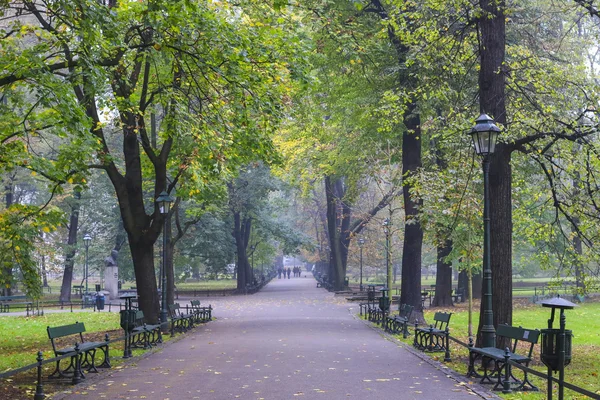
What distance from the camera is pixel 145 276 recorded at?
19344 mm

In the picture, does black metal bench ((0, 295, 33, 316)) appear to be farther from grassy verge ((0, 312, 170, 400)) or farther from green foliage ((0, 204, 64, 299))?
green foliage ((0, 204, 64, 299))

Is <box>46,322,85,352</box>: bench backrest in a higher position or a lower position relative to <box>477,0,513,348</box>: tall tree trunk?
lower

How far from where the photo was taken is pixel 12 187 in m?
42.8

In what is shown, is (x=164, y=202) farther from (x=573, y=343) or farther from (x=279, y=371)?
(x=573, y=343)

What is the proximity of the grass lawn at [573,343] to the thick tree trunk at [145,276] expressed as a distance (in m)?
7.50

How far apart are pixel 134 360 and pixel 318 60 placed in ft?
37.2

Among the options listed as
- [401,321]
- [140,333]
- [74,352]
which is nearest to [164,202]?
[140,333]

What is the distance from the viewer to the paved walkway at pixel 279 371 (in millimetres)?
9688

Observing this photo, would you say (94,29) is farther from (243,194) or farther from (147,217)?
(243,194)

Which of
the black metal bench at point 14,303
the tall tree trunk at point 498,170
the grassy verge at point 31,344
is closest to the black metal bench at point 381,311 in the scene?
the grassy verge at point 31,344

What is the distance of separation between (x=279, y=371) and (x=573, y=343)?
10.3 metres

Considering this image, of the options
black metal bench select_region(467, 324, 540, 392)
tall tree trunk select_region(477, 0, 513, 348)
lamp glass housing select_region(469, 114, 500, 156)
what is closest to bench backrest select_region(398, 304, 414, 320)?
tall tree trunk select_region(477, 0, 513, 348)

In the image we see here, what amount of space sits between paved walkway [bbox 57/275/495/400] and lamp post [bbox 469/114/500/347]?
112 cm

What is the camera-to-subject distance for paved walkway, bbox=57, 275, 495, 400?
31.8 feet
